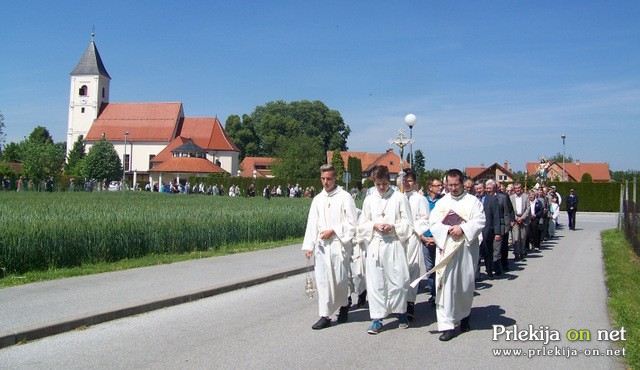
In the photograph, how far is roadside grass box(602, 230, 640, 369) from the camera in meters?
6.24

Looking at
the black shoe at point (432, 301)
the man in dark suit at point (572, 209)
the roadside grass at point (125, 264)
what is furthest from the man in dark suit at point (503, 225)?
the man in dark suit at point (572, 209)

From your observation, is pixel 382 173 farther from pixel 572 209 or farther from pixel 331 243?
pixel 572 209

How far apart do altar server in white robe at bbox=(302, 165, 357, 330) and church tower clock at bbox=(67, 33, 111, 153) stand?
324 feet

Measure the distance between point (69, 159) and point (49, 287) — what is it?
288 feet

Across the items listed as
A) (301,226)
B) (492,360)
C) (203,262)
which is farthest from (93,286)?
(301,226)

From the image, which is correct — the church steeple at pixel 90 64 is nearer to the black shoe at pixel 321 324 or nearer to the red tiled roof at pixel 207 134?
the red tiled roof at pixel 207 134

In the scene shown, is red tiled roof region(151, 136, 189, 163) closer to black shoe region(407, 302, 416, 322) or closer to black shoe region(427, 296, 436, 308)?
black shoe region(427, 296, 436, 308)

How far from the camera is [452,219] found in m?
6.75

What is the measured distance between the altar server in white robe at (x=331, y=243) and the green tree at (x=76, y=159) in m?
79.3

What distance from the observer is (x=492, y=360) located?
18.9ft

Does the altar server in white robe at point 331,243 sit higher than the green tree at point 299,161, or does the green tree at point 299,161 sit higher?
the green tree at point 299,161

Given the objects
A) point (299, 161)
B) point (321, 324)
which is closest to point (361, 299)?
point (321, 324)

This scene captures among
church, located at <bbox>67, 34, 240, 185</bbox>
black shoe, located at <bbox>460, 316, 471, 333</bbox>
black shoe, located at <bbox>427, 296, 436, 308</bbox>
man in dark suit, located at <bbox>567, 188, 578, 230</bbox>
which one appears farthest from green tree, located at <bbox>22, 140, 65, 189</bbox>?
black shoe, located at <bbox>460, 316, 471, 333</bbox>

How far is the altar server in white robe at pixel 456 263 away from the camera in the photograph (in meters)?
6.56
